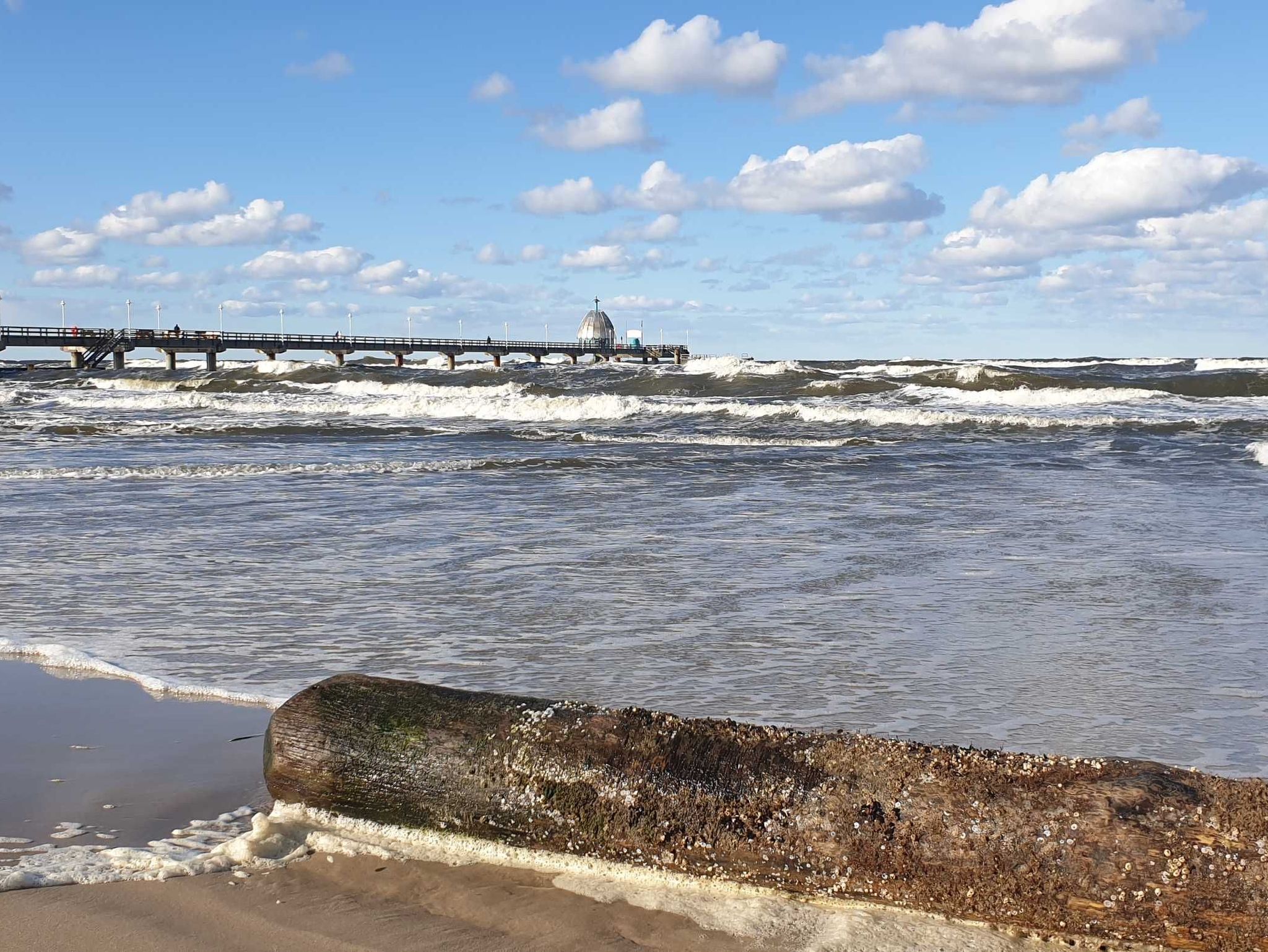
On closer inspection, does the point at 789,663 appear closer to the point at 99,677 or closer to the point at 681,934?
the point at 681,934

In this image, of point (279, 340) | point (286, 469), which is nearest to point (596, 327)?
point (279, 340)

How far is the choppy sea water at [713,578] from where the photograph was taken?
477 centimetres

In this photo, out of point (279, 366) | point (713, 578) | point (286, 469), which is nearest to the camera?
point (713, 578)

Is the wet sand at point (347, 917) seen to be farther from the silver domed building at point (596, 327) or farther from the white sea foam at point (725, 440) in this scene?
the silver domed building at point (596, 327)

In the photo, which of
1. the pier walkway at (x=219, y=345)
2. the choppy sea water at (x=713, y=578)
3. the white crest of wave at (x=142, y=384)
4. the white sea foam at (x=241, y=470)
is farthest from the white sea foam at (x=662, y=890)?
the pier walkway at (x=219, y=345)

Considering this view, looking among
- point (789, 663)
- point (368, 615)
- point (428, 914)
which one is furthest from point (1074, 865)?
point (368, 615)

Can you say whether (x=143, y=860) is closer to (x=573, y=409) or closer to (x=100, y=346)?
(x=573, y=409)

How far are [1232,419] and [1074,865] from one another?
25.7 m

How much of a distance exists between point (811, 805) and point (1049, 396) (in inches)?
1343

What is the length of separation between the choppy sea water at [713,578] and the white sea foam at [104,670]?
0.32ft

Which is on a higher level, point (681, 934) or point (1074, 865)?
point (1074, 865)

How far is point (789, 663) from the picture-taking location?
17.1 ft

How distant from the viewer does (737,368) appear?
160 ft

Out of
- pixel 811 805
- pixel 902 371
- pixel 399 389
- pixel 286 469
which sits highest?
pixel 902 371
